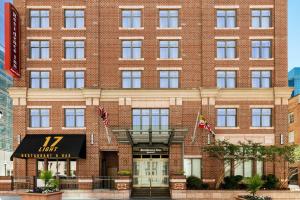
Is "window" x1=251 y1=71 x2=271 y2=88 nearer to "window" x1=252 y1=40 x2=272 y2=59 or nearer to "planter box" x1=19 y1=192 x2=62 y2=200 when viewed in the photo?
"window" x1=252 y1=40 x2=272 y2=59

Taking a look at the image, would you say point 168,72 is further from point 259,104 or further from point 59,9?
point 59,9

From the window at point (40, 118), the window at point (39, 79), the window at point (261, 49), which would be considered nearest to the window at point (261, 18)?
the window at point (261, 49)

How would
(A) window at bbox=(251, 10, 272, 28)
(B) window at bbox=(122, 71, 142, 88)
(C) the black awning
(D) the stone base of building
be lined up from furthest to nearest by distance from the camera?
(A) window at bbox=(251, 10, 272, 28) → (B) window at bbox=(122, 71, 142, 88) → (C) the black awning → (D) the stone base of building

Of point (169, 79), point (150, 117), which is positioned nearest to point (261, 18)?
point (169, 79)

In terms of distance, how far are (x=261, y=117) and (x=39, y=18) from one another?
73.5ft

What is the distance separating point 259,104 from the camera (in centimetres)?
4056

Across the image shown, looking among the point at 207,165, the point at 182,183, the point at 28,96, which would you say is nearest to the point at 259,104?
the point at 207,165

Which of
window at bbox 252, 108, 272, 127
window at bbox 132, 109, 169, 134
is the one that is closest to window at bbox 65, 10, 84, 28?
window at bbox 132, 109, 169, 134

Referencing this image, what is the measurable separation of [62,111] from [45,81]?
321cm

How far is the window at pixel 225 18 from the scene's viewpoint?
41094 mm

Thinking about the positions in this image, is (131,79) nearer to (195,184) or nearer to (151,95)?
(151,95)

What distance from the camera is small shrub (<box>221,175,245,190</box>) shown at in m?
38.2

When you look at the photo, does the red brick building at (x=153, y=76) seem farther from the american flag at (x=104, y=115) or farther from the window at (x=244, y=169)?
the american flag at (x=104, y=115)

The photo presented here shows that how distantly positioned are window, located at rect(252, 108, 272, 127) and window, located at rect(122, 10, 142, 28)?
13395mm
